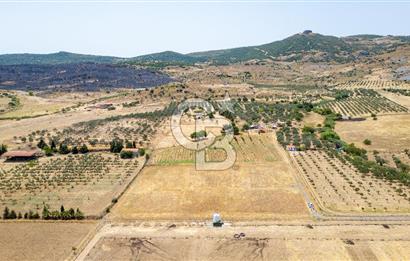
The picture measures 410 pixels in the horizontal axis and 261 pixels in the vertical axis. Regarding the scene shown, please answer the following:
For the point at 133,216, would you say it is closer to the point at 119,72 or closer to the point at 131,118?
the point at 131,118

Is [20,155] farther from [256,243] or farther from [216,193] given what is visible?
[256,243]

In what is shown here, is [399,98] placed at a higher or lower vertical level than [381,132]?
higher

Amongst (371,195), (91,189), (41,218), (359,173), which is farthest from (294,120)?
(41,218)

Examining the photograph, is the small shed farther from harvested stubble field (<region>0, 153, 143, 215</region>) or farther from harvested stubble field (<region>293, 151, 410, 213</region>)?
harvested stubble field (<region>293, 151, 410, 213</region>)

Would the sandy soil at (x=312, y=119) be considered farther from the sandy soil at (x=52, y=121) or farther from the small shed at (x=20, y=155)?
the small shed at (x=20, y=155)

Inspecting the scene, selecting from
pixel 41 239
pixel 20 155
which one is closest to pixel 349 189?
pixel 41 239

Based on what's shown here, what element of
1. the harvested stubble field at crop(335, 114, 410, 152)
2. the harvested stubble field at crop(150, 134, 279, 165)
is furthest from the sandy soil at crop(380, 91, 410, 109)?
the harvested stubble field at crop(150, 134, 279, 165)
